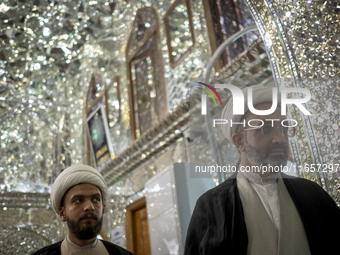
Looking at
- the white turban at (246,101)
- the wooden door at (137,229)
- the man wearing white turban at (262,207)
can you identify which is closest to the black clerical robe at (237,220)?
the man wearing white turban at (262,207)

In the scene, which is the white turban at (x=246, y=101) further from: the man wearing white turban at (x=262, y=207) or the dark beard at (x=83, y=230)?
the dark beard at (x=83, y=230)

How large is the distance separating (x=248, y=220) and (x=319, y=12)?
2.74 ft

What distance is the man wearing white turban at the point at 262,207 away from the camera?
918mm

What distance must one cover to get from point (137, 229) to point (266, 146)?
298cm

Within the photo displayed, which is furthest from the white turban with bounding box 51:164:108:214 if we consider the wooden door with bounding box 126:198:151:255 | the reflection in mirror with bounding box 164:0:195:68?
the wooden door with bounding box 126:198:151:255

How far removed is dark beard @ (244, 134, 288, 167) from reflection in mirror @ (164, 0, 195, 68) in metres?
2.22

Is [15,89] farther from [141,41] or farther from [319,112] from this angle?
[319,112]

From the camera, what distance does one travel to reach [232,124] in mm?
1064

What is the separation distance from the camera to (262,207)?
983mm

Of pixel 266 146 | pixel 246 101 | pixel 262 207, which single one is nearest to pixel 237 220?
pixel 262 207

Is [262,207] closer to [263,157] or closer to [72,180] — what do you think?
[263,157]

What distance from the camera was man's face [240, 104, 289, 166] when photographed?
3.24 feet

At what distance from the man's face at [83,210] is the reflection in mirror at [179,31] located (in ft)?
6.72

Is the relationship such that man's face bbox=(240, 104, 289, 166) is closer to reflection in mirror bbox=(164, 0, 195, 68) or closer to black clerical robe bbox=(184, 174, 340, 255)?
black clerical robe bbox=(184, 174, 340, 255)
